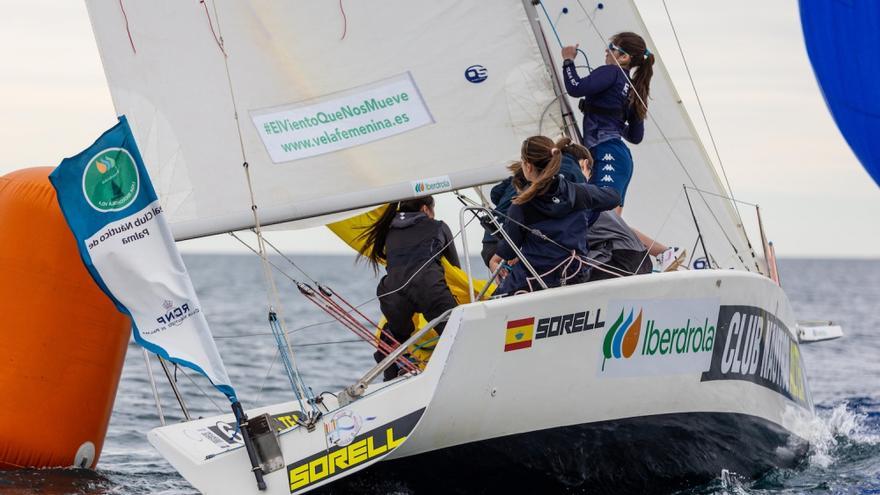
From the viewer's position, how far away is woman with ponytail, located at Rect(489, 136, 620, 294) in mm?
5184

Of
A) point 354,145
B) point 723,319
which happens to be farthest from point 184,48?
point 723,319

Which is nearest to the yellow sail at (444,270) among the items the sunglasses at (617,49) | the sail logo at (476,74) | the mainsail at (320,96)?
the mainsail at (320,96)

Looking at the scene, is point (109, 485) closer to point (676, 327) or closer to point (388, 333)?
point (388, 333)

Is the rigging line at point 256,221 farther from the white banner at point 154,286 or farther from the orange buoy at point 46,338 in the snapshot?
the orange buoy at point 46,338

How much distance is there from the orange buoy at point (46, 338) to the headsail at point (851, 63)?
406cm

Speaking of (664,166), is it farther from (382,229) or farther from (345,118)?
(345,118)

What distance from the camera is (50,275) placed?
6527 millimetres

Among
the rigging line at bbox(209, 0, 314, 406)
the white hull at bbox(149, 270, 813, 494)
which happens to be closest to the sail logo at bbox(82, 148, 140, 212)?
the rigging line at bbox(209, 0, 314, 406)

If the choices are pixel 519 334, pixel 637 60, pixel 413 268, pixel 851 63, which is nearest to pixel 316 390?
pixel 413 268

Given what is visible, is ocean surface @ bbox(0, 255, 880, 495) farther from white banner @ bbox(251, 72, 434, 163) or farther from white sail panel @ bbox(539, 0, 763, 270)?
white sail panel @ bbox(539, 0, 763, 270)

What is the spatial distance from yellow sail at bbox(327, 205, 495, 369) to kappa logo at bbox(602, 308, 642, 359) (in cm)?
94

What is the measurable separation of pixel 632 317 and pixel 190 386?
7.35 metres

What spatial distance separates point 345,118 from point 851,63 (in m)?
2.73

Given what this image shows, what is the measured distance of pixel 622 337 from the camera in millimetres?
5273
